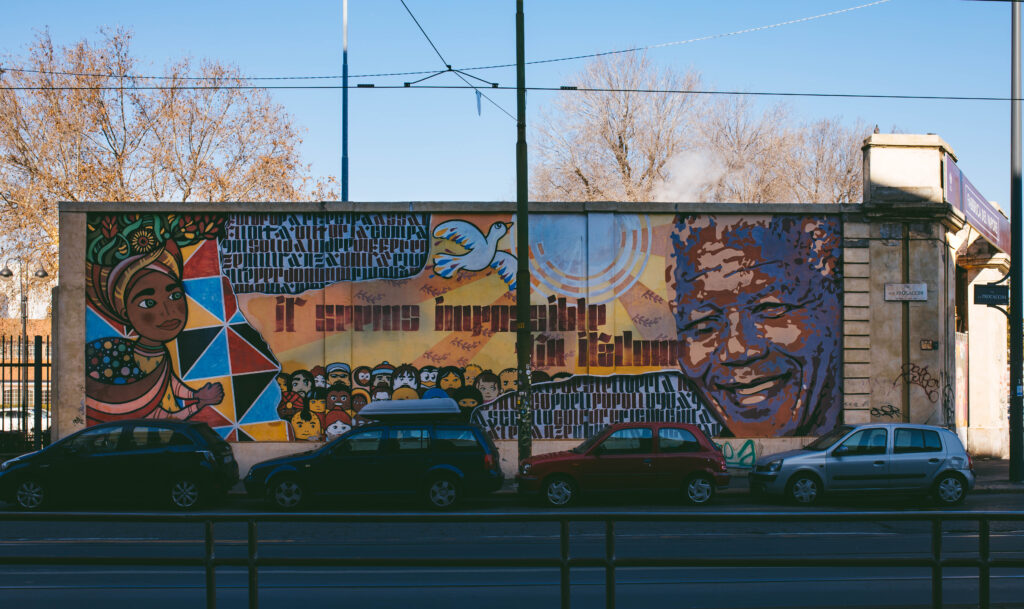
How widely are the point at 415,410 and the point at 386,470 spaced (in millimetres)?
1134

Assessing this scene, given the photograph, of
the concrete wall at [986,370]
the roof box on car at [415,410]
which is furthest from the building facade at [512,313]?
the concrete wall at [986,370]

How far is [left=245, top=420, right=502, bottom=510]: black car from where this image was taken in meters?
13.8

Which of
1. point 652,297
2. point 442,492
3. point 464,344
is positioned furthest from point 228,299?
point 652,297

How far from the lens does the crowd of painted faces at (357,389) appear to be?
17734 mm

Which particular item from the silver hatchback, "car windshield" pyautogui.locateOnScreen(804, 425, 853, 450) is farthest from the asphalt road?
"car windshield" pyautogui.locateOnScreen(804, 425, 853, 450)

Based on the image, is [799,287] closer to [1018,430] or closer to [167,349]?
[1018,430]

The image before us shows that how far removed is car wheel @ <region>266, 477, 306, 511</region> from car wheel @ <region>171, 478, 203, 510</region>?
1.27 meters

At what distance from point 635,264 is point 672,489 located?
18.4ft

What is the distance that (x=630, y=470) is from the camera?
1421cm

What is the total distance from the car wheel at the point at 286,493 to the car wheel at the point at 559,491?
404 centimetres

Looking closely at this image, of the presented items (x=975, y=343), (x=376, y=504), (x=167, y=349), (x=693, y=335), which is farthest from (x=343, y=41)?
(x=975, y=343)

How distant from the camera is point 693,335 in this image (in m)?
18.1

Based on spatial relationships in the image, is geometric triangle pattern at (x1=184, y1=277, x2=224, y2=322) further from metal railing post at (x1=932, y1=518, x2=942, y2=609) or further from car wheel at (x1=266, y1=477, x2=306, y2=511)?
metal railing post at (x1=932, y1=518, x2=942, y2=609)

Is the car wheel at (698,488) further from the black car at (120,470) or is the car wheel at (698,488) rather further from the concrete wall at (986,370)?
the concrete wall at (986,370)
